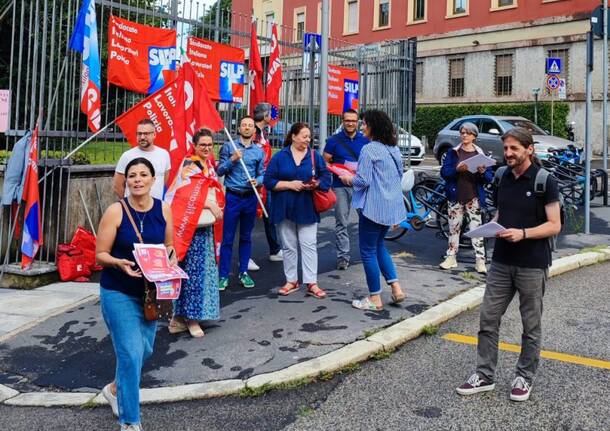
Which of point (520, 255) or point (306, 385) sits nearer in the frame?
point (520, 255)

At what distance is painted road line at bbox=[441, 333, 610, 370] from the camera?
496 cm

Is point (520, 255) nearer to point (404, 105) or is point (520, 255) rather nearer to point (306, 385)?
point (306, 385)

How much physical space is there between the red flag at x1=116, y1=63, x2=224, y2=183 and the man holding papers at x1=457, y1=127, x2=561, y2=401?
3.90m

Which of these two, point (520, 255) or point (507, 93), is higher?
point (507, 93)

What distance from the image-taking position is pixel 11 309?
6.70 meters

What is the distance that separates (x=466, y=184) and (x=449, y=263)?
41.3 inches

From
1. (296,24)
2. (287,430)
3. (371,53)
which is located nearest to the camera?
(287,430)

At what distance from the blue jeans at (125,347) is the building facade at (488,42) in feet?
91.7

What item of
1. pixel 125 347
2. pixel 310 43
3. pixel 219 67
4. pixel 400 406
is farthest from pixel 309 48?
pixel 125 347

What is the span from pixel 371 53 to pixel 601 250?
22.8 ft

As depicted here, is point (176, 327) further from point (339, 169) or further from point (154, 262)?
point (339, 169)

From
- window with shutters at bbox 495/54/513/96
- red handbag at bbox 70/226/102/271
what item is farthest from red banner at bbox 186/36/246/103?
window with shutters at bbox 495/54/513/96

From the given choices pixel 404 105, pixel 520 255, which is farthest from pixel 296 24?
pixel 520 255

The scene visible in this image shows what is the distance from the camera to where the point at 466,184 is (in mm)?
7707
